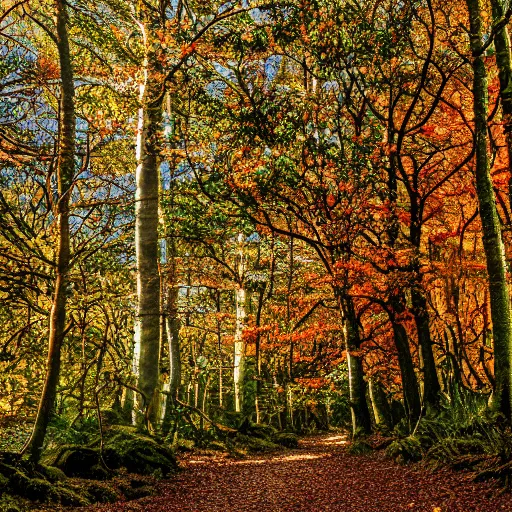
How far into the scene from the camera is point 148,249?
402 inches

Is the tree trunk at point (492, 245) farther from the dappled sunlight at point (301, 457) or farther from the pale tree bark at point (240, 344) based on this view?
the pale tree bark at point (240, 344)

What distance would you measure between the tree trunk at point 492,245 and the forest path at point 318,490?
4.82ft

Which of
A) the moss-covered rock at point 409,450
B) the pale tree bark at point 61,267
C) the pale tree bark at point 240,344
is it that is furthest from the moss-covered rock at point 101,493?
the pale tree bark at point 240,344

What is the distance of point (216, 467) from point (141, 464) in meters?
2.36

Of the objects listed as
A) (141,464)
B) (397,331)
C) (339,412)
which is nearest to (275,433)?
(397,331)

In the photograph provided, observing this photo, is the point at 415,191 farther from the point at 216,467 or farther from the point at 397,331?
the point at 216,467

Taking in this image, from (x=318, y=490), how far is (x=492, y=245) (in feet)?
14.6

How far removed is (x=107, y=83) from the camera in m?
9.72

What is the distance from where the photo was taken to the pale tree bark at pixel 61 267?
231 inches

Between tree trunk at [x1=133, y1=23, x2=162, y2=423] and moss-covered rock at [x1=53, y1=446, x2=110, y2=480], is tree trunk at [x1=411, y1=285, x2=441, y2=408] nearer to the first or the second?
tree trunk at [x1=133, y1=23, x2=162, y2=423]

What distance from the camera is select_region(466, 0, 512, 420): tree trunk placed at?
23.3 ft

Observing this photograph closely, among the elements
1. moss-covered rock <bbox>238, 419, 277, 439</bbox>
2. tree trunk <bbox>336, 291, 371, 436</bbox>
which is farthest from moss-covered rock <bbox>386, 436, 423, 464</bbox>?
moss-covered rock <bbox>238, 419, 277, 439</bbox>

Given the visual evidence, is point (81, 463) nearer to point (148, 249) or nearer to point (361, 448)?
point (148, 249)

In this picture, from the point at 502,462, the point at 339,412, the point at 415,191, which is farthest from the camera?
the point at 339,412
